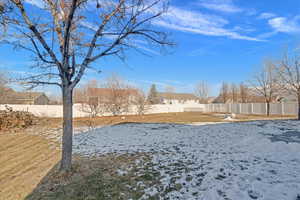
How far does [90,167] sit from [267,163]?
3.58m

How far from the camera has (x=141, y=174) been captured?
3457 mm

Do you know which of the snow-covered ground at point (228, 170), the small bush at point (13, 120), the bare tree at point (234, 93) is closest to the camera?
the snow-covered ground at point (228, 170)

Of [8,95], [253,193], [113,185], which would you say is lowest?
[113,185]

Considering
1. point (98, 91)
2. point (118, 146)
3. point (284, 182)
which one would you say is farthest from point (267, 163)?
point (98, 91)

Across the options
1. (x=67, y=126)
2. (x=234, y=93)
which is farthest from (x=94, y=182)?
(x=234, y=93)

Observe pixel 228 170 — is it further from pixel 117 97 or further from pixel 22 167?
pixel 117 97

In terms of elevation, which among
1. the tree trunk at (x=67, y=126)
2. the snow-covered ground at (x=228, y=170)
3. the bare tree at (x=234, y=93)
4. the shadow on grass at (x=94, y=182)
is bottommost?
the shadow on grass at (x=94, y=182)

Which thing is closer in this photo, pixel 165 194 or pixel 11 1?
pixel 165 194

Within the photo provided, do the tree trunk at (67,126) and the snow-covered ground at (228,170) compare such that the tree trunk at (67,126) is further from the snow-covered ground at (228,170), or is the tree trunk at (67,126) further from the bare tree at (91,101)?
the bare tree at (91,101)

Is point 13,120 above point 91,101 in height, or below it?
below

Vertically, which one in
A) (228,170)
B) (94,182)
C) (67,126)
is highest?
(67,126)

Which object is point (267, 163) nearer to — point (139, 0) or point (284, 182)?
point (284, 182)

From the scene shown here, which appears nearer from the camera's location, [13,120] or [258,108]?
[13,120]

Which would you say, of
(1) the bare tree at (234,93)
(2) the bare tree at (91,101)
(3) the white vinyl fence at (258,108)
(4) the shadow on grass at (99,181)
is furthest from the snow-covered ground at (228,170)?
(1) the bare tree at (234,93)
